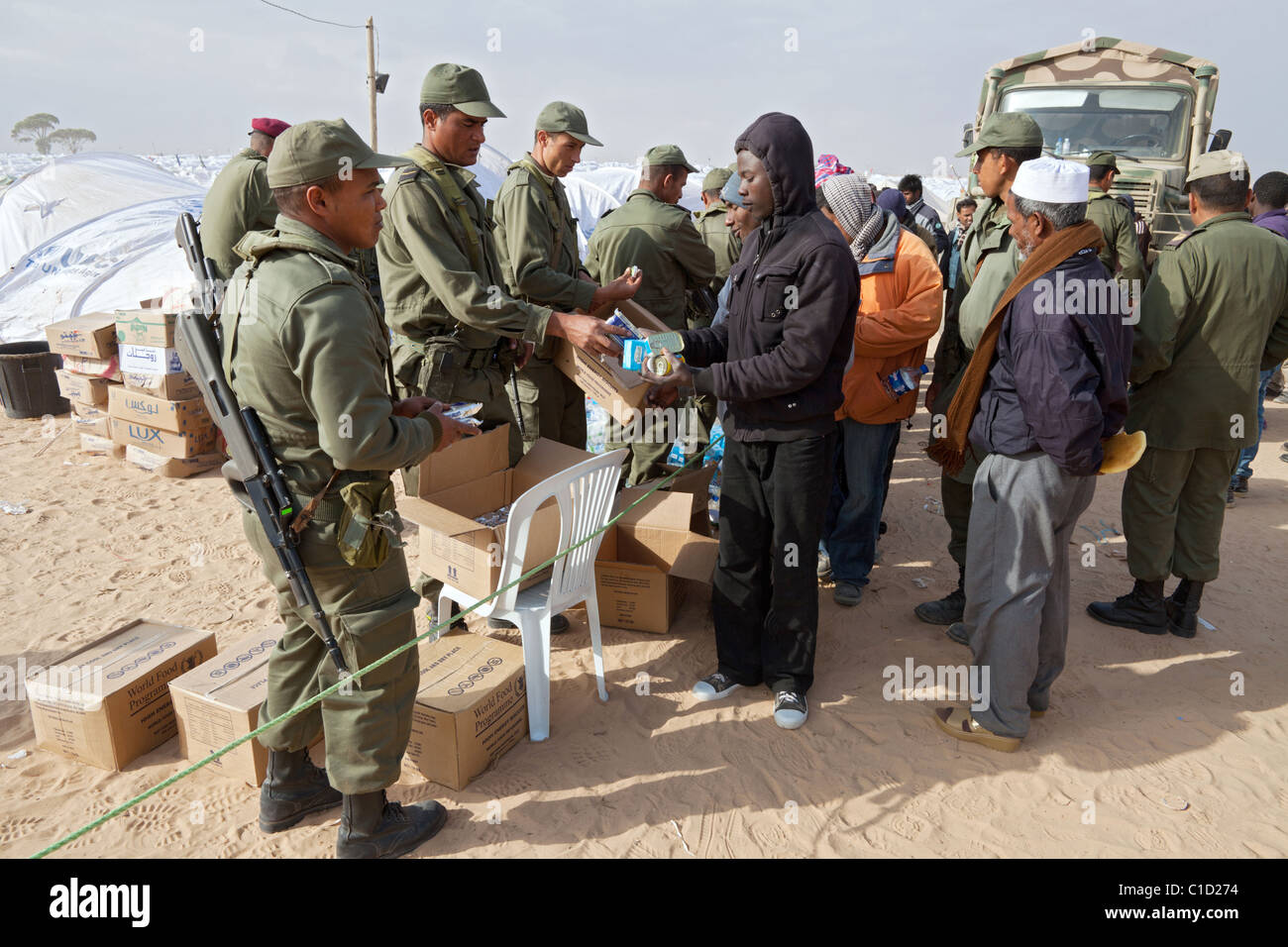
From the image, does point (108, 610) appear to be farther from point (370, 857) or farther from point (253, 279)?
point (253, 279)

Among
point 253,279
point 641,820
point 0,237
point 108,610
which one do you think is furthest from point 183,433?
point 0,237

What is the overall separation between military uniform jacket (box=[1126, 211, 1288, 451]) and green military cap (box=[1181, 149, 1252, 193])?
7.7 inches

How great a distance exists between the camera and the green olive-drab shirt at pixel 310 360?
1983 mm

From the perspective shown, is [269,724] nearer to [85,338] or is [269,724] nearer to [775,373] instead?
[775,373]

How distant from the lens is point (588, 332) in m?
3.20

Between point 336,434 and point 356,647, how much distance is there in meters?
0.66

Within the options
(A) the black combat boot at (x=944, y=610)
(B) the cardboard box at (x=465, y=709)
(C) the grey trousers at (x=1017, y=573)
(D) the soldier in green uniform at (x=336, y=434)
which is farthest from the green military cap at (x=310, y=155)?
(A) the black combat boot at (x=944, y=610)

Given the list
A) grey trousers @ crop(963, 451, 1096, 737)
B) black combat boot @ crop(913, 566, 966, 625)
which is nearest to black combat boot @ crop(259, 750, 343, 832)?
grey trousers @ crop(963, 451, 1096, 737)

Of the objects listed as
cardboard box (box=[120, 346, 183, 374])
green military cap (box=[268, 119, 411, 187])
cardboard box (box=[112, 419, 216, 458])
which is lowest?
cardboard box (box=[112, 419, 216, 458])

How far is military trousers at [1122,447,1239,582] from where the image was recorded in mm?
3779

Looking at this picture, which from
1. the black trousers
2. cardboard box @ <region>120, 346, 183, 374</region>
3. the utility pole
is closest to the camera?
the black trousers

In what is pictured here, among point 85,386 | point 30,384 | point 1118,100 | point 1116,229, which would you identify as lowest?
point 30,384

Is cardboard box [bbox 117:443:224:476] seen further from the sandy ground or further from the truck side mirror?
the truck side mirror

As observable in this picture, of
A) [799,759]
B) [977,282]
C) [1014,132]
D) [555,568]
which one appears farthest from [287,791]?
[1014,132]
